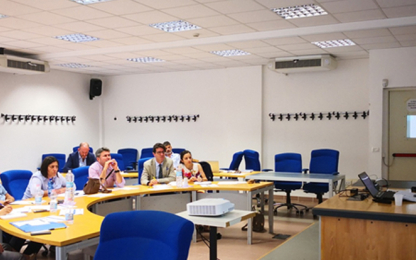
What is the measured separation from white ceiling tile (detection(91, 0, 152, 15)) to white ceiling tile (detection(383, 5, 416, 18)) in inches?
127

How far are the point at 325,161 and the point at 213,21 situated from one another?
3663 mm

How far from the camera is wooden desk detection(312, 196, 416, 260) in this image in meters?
3.44

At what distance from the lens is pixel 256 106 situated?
413 inches

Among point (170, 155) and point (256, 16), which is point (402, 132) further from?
point (170, 155)

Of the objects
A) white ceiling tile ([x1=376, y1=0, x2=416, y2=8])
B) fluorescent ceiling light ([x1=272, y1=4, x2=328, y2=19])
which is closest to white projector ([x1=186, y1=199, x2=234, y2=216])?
fluorescent ceiling light ([x1=272, y1=4, x2=328, y2=19])

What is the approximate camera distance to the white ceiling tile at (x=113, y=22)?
20.6 feet

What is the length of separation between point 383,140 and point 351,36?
2447 mm

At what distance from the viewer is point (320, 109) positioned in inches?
386

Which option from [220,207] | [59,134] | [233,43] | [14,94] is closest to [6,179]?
[220,207]

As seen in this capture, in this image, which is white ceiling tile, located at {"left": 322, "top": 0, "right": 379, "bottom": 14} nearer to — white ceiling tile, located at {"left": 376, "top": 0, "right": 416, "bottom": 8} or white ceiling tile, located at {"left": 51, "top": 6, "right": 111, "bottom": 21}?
white ceiling tile, located at {"left": 376, "top": 0, "right": 416, "bottom": 8}

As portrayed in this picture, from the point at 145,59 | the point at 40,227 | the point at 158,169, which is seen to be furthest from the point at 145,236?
the point at 145,59

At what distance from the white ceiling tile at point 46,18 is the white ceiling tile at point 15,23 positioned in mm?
169

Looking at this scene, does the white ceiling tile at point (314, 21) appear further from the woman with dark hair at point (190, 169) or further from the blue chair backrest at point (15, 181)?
the blue chair backrest at point (15, 181)

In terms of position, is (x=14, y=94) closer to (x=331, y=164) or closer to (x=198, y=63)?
(x=198, y=63)
